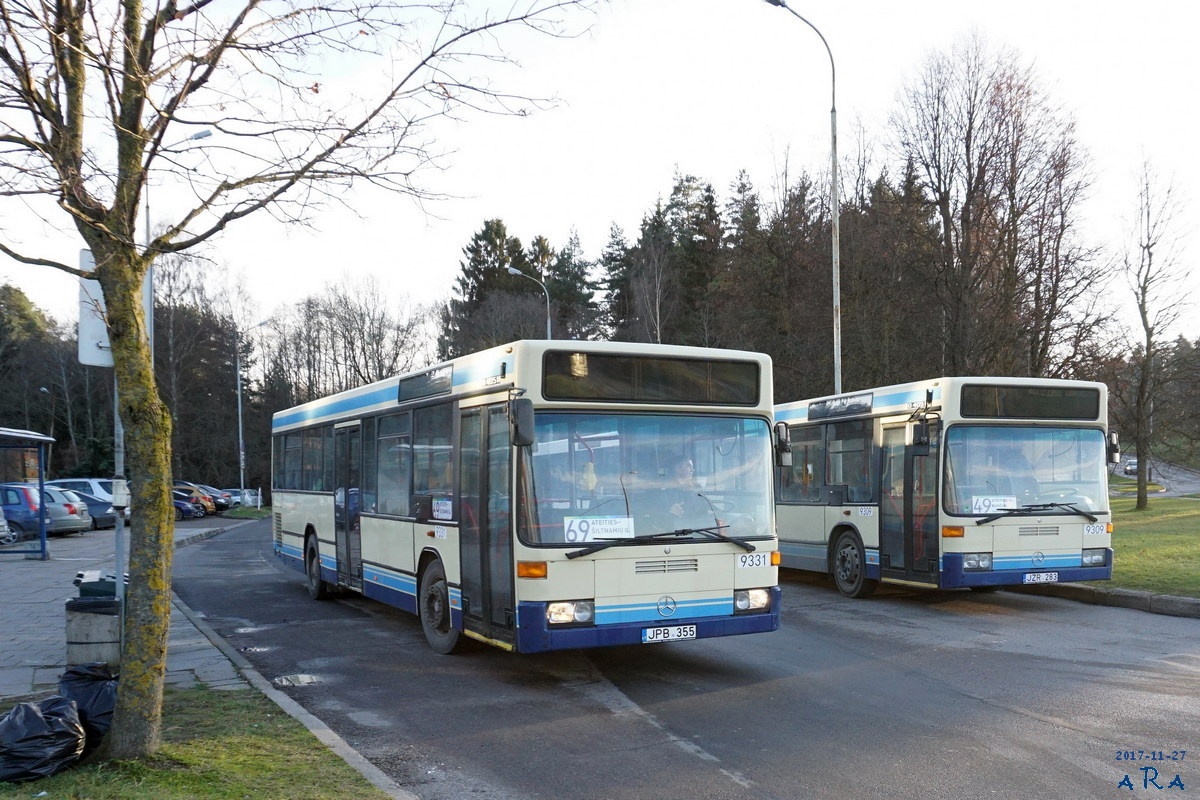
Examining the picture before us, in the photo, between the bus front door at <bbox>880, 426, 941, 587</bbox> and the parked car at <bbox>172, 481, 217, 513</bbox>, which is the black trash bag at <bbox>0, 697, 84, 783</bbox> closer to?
the bus front door at <bbox>880, 426, 941, 587</bbox>

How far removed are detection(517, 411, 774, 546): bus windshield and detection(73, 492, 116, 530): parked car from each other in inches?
1243

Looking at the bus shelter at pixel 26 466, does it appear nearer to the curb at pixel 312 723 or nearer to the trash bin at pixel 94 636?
the curb at pixel 312 723

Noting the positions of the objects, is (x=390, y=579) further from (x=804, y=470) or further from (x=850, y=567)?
(x=804, y=470)

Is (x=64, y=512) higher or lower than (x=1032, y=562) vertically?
lower

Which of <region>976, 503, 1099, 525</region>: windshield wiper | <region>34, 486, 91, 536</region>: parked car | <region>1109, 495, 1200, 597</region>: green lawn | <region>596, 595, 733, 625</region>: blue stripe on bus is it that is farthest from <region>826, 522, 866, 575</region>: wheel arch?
<region>34, 486, 91, 536</region>: parked car

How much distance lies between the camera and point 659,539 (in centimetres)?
845

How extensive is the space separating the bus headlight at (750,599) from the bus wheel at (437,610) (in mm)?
2829

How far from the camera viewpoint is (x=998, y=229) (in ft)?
89.0

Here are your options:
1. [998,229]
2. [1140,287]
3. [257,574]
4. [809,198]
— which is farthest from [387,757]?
[809,198]

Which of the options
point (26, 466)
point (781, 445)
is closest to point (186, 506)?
point (26, 466)

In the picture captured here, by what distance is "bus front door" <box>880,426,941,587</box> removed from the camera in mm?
12883

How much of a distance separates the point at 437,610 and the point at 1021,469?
755 centimetres

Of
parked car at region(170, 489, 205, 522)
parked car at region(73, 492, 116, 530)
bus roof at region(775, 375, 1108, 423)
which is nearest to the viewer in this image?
bus roof at region(775, 375, 1108, 423)

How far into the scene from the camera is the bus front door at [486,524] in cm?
847
